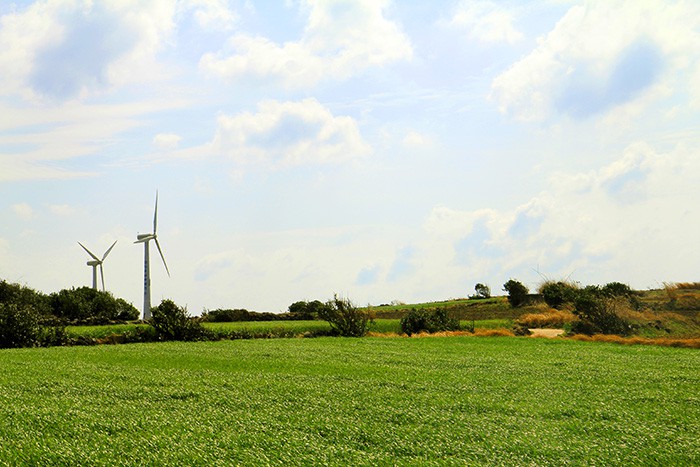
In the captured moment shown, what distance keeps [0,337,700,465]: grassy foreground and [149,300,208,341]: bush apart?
8.20 m

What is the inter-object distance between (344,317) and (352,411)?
16736 mm

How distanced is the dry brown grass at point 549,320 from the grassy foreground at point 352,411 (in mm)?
13546

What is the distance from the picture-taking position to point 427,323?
2655cm

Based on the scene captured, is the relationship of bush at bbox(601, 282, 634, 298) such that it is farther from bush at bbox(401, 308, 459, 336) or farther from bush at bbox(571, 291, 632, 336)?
bush at bbox(401, 308, 459, 336)

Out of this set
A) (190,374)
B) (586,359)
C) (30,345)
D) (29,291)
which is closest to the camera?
(190,374)

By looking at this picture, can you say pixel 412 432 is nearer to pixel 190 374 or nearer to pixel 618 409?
pixel 618 409

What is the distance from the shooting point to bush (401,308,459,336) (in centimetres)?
2645

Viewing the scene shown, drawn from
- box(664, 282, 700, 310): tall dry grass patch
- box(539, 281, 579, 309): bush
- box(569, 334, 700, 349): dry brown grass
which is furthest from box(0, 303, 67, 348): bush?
box(664, 282, 700, 310): tall dry grass patch

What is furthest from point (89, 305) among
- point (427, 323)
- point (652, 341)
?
point (652, 341)

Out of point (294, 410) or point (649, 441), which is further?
point (294, 410)

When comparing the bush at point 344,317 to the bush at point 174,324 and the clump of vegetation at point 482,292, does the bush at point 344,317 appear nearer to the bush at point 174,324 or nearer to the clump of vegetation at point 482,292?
the bush at point 174,324

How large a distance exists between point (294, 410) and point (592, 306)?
1910cm

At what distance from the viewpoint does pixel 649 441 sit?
7227mm

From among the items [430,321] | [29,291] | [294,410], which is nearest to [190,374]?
[294,410]
